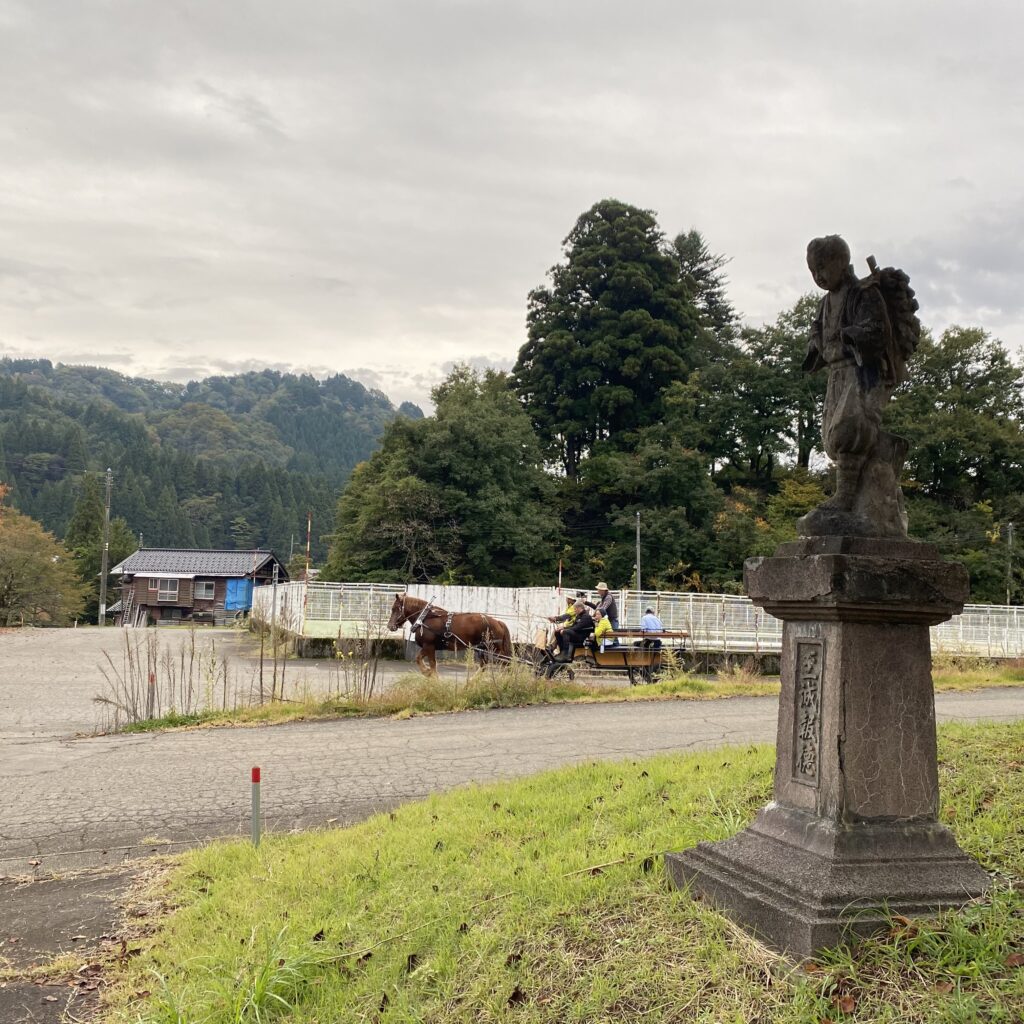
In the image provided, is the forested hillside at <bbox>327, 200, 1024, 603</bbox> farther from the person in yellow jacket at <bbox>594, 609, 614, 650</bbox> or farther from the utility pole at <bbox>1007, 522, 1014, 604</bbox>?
the person in yellow jacket at <bbox>594, 609, 614, 650</bbox>

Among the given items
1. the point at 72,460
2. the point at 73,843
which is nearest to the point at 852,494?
the point at 73,843

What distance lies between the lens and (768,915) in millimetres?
3793

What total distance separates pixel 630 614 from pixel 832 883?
19909 mm

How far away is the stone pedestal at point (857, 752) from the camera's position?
3947 mm

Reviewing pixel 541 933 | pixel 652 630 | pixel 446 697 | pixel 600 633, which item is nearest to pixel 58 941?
pixel 541 933

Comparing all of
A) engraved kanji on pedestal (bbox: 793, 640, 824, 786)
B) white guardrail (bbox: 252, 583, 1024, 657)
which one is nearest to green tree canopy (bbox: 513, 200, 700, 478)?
white guardrail (bbox: 252, 583, 1024, 657)

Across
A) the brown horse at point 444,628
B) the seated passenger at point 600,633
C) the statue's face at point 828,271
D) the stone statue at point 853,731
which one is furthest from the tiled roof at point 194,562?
the stone statue at point 853,731

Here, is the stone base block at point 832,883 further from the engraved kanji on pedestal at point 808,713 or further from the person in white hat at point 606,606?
the person in white hat at point 606,606

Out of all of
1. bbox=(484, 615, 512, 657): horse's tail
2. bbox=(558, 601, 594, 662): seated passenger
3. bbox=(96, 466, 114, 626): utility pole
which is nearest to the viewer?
bbox=(558, 601, 594, 662): seated passenger

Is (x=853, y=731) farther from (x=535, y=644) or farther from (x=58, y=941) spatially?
(x=535, y=644)

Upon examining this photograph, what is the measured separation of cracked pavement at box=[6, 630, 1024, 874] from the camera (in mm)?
7402

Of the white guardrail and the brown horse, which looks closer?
the brown horse

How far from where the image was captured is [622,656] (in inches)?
699

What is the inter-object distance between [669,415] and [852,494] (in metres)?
39.2
